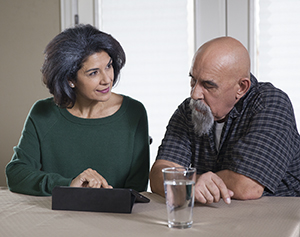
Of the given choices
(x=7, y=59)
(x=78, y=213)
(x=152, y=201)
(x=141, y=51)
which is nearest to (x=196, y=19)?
(x=141, y=51)

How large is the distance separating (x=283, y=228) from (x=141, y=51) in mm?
1938

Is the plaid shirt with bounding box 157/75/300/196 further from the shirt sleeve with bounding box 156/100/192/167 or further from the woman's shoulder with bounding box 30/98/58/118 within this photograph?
the woman's shoulder with bounding box 30/98/58/118

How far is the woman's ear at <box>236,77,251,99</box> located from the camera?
146 centimetres

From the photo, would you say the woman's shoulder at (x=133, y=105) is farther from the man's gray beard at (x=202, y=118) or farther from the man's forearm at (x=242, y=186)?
the man's forearm at (x=242, y=186)

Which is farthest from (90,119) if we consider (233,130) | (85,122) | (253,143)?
(253,143)

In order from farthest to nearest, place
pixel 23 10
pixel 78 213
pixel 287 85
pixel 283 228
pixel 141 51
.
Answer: pixel 23 10 → pixel 141 51 → pixel 287 85 → pixel 78 213 → pixel 283 228

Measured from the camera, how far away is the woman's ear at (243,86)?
146 centimetres

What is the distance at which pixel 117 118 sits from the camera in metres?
1.74

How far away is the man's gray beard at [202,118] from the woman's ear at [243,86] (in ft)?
0.45

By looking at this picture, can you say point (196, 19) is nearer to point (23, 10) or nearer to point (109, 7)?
point (109, 7)

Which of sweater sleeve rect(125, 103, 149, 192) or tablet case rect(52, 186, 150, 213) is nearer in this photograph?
tablet case rect(52, 186, 150, 213)

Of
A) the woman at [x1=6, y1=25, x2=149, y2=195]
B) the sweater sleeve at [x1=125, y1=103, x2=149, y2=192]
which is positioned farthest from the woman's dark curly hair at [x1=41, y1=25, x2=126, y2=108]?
the sweater sleeve at [x1=125, y1=103, x2=149, y2=192]

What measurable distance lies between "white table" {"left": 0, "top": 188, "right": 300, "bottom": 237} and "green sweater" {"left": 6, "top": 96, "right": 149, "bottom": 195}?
0.54 metres

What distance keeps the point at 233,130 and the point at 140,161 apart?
1.51ft
